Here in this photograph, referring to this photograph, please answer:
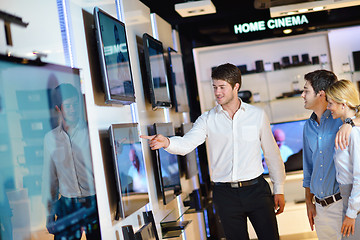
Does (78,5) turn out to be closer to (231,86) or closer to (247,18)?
(231,86)

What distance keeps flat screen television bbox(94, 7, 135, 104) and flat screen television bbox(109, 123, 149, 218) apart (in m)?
0.21

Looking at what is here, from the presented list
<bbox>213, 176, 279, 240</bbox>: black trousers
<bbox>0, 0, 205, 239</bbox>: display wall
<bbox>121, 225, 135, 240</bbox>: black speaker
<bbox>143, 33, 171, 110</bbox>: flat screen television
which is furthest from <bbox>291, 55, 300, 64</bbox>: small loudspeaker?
<bbox>121, 225, 135, 240</bbox>: black speaker

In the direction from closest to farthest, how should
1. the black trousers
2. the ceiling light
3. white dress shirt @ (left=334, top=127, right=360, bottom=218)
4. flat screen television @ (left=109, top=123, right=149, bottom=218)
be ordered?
white dress shirt @ (left=334, top=127, right=360, bottom=218), flat screen television @ (left=109, top=123, right=149, bottom=218), the black trousers, the ceiling light

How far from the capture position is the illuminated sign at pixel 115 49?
3.12m

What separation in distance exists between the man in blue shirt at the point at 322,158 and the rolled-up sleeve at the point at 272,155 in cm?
29

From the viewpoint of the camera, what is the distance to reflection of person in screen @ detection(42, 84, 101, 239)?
86.4 inches

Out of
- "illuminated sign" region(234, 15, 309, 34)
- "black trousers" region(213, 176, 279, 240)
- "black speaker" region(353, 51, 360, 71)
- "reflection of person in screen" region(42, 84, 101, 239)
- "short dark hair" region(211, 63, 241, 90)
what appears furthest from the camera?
"black speaker" region(353, 51, 360, 71)

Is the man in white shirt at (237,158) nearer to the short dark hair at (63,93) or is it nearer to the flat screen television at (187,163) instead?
the short dark hair at (63,93)

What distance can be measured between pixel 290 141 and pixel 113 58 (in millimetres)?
4368

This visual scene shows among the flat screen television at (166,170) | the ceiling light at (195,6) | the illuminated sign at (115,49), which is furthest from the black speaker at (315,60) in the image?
the illuminated sign at (115,49)

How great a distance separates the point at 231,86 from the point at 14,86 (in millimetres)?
2102

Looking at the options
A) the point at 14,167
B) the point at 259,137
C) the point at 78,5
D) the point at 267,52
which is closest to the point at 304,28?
the point at 267,52

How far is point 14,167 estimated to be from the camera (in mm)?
1933

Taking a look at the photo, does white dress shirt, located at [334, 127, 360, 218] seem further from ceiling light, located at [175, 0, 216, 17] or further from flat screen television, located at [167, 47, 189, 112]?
ceiling light, located at [175, 0, 216, 17]
